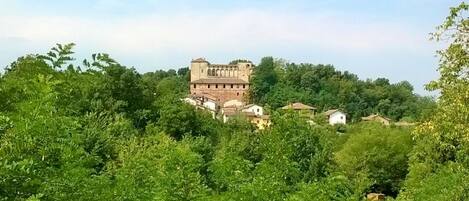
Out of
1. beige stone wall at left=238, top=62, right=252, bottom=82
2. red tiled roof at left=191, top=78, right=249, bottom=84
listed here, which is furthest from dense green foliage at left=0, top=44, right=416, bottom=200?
beige stone wall at left=238, top=62, right=252, bottom=82

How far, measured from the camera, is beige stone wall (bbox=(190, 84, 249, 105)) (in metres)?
102

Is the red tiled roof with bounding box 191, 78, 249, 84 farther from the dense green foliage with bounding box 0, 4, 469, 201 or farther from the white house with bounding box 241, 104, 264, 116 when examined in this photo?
the dense green foliage with bounding box 0, 4, 469, 201

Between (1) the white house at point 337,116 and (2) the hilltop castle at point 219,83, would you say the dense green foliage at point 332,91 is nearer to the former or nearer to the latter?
(2) the hilltop castle at point 219,83

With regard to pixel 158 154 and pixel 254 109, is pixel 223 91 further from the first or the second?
pixel 158 154

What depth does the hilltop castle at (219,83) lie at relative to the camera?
10244 cm

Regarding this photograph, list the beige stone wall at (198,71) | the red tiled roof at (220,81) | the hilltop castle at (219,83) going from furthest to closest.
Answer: the beige stone wall at (198,71) → the red tiled roof at (220,81) → the hilltop castle at (219,83)

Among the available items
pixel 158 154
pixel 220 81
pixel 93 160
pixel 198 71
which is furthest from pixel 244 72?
pixel 93 160

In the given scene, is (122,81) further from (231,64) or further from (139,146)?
(231,64)

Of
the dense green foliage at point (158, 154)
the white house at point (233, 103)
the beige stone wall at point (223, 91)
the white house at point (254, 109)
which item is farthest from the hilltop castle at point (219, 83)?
the dense green foliage at point (158, 154)

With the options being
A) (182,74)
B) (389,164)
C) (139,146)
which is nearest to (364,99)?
(182,74)

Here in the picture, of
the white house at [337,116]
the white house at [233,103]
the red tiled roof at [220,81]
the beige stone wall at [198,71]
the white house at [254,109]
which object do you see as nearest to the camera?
the white house at [337,116]

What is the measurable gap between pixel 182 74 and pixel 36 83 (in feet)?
377

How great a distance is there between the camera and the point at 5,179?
5586mm

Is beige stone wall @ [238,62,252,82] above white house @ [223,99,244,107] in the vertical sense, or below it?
above
